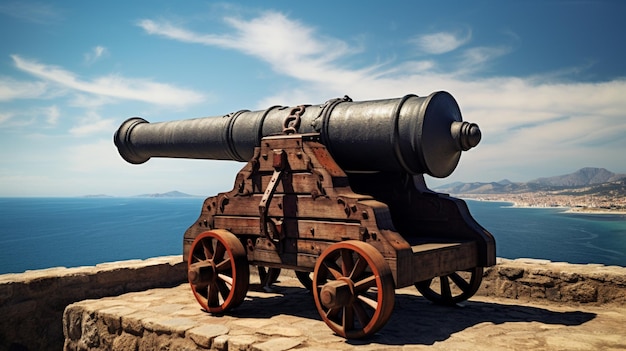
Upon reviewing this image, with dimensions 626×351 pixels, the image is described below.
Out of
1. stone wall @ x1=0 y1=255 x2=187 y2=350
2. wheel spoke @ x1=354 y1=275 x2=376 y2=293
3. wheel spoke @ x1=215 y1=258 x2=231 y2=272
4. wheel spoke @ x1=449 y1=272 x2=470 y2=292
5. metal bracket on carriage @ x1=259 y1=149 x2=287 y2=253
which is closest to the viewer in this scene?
wheel spoke @ x1=354 y1=275 x2=376 y2=293

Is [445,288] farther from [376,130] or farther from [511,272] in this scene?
[376,130]

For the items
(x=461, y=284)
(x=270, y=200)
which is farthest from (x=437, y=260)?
(x=270, y=200)

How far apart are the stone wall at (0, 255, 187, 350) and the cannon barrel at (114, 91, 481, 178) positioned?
230 cm

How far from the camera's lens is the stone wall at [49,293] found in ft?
20.0

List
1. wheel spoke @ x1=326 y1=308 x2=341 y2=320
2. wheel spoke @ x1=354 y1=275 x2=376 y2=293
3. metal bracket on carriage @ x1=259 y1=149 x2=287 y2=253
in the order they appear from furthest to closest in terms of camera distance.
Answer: metal bracket on carriage @ x1=259 y1=149 x2=287 y2=253
wheel spoke @ x1=326 y1=308 x2=341 y2=320
wheel spoke @ x1=354 y1=275 x2=376 y2=293

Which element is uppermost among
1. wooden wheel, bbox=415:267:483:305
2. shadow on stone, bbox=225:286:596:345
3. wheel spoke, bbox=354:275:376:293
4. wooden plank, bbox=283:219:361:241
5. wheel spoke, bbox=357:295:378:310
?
wooden plank, bbox=283:219:361:241

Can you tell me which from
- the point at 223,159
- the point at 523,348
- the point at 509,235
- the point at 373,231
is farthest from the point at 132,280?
the point at 509,235

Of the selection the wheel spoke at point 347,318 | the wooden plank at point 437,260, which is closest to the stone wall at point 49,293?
the wheel spoke at point 347,318

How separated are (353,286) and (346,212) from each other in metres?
0.63

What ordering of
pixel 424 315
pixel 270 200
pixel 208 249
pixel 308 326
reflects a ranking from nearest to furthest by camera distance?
1. pixel 308 326
2. pixel 270 200
3. pixel 424 315
4. pixel 208 249

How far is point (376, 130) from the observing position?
5012mm

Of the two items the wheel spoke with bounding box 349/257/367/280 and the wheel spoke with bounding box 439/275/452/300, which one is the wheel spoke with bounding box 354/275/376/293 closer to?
the wheel spoke with bounding box 349/257/367/280

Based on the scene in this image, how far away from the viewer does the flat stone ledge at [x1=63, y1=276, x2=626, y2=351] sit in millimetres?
4184

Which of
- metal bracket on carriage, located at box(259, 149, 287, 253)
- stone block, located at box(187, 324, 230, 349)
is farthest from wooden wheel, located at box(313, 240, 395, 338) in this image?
stone block, located at box(187, 324, 230, 349)
